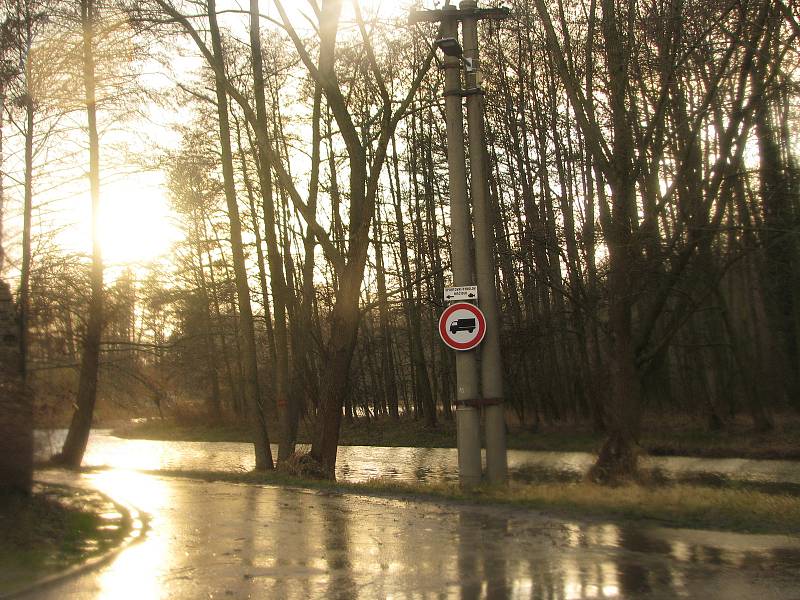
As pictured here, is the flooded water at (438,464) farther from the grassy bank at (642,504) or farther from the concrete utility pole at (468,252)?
the concrete utility pole at (468,252)

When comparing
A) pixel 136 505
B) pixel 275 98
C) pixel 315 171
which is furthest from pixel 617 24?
pixel 275 98

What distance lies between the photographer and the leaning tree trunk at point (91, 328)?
65.2ft

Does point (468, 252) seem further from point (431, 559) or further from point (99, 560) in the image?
point (99, 560)

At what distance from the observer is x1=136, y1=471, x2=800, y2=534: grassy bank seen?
26.8 feet

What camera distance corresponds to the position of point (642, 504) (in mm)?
9453

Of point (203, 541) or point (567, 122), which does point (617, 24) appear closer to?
point (567, 122)

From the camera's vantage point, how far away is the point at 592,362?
98.0 ft

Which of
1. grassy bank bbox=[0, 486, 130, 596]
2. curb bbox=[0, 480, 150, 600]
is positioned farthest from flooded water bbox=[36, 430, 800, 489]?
curb bbox=[0, 480, 150, 600]

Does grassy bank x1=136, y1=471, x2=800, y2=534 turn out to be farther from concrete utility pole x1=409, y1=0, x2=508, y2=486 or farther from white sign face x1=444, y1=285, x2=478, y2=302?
white sign face x1=444, y1=285, x2=478, y2=302

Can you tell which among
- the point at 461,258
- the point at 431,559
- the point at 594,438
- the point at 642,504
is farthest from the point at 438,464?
the point at 431,559

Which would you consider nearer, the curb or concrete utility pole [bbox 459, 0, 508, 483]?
the curb

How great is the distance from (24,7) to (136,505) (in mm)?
9518

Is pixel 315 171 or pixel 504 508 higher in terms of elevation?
pixel 315 171

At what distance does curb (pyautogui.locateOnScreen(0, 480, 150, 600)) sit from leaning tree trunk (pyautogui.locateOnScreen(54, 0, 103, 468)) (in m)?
10.7
